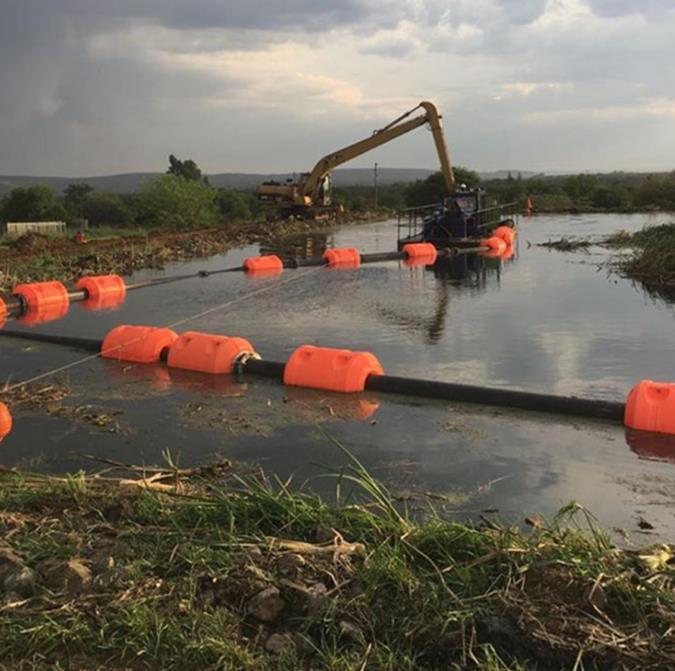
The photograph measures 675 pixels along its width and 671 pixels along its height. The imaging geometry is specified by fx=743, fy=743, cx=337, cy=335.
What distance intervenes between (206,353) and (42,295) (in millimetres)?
6008

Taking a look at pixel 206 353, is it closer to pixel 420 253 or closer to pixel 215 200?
pixel 420 253

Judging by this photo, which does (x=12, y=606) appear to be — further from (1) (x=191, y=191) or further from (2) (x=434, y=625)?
(1) (x=191, y=191)

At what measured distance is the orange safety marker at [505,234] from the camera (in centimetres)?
2329

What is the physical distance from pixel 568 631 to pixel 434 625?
1.63 ft

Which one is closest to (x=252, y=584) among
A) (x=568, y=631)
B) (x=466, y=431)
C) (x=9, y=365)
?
(x=568, y=631)

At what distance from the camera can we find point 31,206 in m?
55.1

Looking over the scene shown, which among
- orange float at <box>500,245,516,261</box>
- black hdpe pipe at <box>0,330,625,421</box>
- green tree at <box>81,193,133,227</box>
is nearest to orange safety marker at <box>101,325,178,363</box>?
black hdpe pipe at <box>0,330,625,421</box>

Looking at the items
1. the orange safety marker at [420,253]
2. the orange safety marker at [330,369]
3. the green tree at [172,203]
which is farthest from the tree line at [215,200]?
the orange safety marker at [330,369]

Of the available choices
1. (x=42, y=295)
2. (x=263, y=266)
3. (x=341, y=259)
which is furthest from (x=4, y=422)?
→ (x=341, y=259)

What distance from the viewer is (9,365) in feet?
28.5

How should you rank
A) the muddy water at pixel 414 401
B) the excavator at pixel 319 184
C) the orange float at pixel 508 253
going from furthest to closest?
1. the excavator at pixel 319 184
2. the orange float at pixel 508 253
3. the muddy water at pixel 414 401

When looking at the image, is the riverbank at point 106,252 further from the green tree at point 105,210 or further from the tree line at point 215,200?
the green tree at point 105,210

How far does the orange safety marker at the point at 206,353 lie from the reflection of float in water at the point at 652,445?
405 centimetres

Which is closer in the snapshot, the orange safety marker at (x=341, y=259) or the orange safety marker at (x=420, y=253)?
the orange safety marker at (x=341, y=259)
